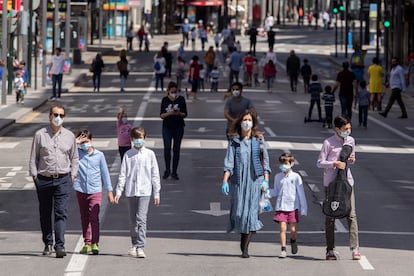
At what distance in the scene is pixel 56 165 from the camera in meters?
18.5

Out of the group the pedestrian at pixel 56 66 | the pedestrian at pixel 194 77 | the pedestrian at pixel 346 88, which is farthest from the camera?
the pedestrian at pixel 194 77

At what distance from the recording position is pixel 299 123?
4528 centimetres

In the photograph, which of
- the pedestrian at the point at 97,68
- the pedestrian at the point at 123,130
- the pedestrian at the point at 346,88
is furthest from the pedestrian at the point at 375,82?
the pedestrian at the point at 123,130

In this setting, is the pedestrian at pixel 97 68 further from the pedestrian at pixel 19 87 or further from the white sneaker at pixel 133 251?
the white sneaker at pixel 133 251

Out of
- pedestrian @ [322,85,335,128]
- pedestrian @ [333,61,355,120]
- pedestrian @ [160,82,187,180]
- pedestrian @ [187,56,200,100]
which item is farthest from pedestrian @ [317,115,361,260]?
pedestrian @ [187,56,200,100]

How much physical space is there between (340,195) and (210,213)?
558 cm

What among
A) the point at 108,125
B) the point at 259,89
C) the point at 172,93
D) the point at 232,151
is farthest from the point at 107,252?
the point at 259,89

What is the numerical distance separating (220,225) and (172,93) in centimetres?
624

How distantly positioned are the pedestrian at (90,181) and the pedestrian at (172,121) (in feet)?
29.9

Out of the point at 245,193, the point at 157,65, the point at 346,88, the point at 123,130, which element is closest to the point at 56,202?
the point at 245,193

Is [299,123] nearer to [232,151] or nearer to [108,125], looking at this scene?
[108,125]

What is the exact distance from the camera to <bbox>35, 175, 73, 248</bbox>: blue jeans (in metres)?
18.6

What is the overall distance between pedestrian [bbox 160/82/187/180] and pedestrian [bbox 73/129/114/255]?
9.12 meters

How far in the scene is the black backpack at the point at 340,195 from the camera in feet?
59.7
